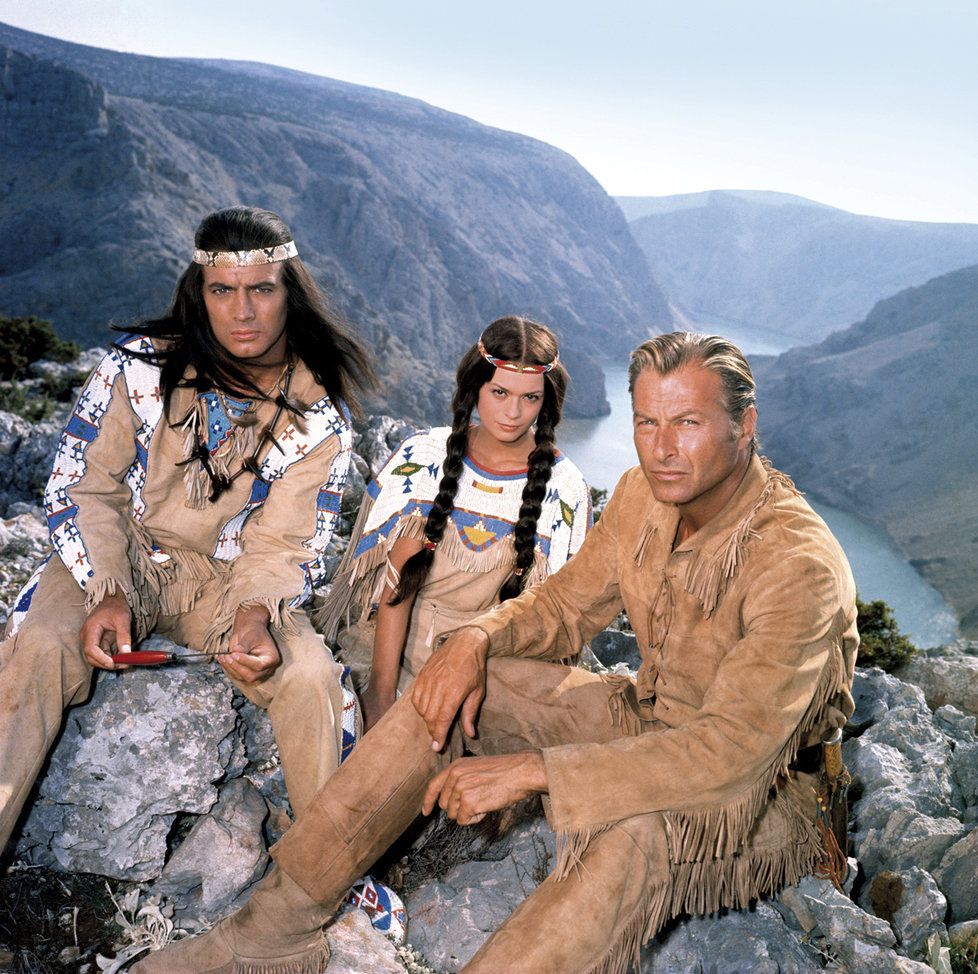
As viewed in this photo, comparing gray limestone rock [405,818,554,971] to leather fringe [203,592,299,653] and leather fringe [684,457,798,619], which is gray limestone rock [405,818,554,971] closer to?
leather fringe [203,592,299,653]

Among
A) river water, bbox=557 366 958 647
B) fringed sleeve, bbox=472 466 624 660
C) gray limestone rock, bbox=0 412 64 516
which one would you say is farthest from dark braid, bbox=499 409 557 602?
river water, bbox=557 366 958 647

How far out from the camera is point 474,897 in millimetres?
2672

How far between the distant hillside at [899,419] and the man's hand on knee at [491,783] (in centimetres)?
3558

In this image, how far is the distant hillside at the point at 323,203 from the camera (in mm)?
38156

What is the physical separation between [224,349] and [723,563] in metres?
1.85

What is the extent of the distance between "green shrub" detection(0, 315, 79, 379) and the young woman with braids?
28.5 ft

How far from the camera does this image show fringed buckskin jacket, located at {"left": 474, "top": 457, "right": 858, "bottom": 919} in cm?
191

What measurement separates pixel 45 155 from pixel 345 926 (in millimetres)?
49997

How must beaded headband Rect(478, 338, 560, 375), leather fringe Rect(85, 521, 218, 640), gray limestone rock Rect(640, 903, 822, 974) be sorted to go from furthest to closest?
beaded headband Rect(478, 338, 560, 375)
leather fringe Rect(85, 521, 218, 640)
gray limestone rock Rect(640, 903, 822, 974)

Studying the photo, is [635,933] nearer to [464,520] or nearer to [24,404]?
[464,520]

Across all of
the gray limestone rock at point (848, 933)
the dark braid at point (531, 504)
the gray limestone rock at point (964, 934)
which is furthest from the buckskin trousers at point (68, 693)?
the gray limestone rock at point (964, 934)

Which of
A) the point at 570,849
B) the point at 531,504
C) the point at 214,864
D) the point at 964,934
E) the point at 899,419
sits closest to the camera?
the point at 570,849

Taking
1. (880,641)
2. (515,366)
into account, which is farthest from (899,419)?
(515,366)

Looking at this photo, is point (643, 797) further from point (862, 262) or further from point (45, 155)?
point (862, 262)
